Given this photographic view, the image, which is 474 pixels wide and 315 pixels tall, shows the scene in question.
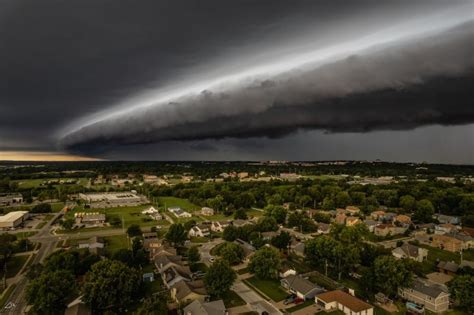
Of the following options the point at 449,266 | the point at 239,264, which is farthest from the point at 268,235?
the point at 449,266

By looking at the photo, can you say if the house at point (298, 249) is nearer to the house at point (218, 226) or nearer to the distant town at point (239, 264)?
the distant town at point (239, 264)

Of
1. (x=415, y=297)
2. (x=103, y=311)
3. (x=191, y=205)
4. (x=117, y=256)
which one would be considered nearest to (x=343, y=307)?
(x=415, y=297)

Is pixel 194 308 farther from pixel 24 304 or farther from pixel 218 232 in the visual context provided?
pixel 218 232

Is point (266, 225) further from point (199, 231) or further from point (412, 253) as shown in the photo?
point (412, 253)

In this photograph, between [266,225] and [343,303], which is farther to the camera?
[266,225]

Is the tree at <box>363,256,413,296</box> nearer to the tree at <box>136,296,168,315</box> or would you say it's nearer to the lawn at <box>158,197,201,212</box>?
the tree at <box>136,296,168,315</box>

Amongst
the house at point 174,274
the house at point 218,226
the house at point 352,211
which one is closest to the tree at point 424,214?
the house at point 352,211
